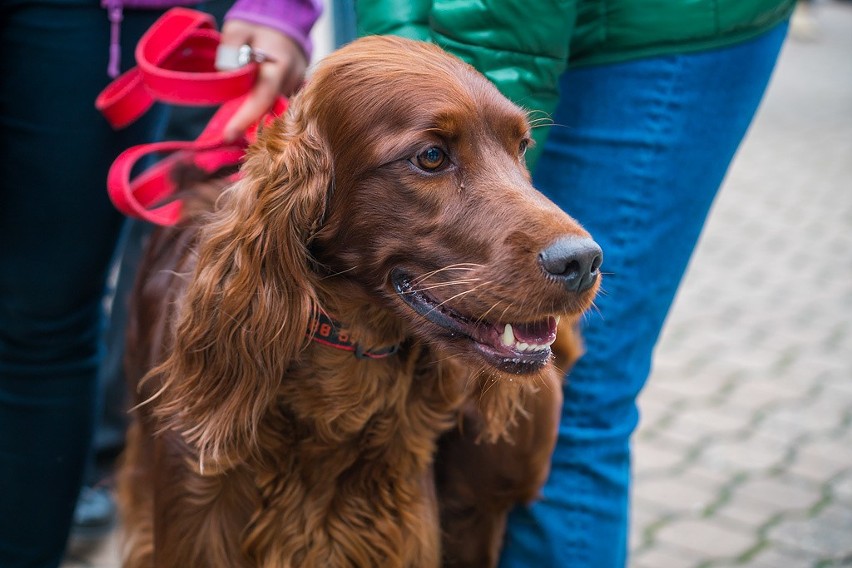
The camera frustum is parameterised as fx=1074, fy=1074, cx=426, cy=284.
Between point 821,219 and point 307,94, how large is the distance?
21.6 feet

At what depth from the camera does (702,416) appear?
4.62 metres

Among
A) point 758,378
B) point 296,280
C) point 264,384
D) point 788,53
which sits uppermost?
point 296,280

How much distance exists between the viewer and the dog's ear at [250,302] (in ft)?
6.91

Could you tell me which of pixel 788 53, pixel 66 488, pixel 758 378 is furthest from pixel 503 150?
pixel 788 53

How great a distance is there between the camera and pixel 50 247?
8.62ft

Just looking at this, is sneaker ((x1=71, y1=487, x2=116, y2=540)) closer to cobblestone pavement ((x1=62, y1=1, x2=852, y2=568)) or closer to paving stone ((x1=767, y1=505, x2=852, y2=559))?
cobblestone pavement ((x1=62, y1=1, x2=852, y2=568))

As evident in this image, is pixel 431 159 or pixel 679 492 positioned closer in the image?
pixel 431 159

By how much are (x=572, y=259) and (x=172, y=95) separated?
1.09 meters

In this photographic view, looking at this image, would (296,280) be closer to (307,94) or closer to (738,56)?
(307,94)

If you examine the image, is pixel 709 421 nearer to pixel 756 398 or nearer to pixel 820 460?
pixel 756 398

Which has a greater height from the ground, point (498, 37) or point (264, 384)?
point (498, 37)

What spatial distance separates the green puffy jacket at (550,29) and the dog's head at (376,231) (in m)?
0.09

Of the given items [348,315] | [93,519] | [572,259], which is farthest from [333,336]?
[93,519]

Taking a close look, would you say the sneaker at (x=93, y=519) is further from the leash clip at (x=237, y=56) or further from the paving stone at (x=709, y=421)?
the paving stone at (x=709, y=421)
